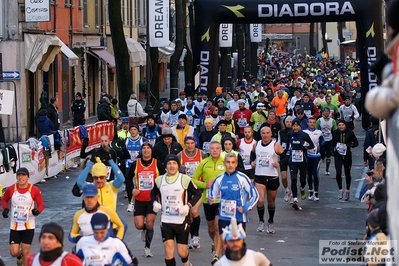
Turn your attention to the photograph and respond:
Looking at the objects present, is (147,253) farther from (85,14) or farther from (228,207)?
(85,14)

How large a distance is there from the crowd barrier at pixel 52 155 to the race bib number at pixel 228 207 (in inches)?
291

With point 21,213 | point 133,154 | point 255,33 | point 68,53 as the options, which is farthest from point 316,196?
point 255,33

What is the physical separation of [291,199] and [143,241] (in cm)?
463

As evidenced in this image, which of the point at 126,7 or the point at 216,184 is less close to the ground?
the point at 126,7

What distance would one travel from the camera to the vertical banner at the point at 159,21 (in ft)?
96.7

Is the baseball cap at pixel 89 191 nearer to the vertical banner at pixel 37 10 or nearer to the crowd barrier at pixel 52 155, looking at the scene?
the crowd barrier at pixel 52 155

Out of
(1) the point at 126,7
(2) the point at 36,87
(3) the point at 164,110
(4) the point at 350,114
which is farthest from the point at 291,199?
(1) the point at 126,7

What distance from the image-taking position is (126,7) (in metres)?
49.8

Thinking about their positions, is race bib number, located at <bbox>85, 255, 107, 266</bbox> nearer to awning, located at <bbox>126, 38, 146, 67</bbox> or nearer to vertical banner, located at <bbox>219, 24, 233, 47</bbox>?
vertical banner, located at <bbox>219, 24, 233, 47</bbox>

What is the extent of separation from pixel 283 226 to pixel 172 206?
14.5 feet

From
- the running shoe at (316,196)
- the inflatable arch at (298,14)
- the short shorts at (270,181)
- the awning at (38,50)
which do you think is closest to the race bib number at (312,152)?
the running shoe at (316,196)

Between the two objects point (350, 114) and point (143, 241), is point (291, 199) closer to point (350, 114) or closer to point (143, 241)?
point (143, 241)

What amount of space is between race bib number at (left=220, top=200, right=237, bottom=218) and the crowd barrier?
740 centimetres

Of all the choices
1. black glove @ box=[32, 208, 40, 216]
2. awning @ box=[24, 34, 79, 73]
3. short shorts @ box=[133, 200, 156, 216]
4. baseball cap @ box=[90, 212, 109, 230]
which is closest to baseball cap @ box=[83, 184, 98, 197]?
baseball cap @ box=[90, 212, 109, 230]
